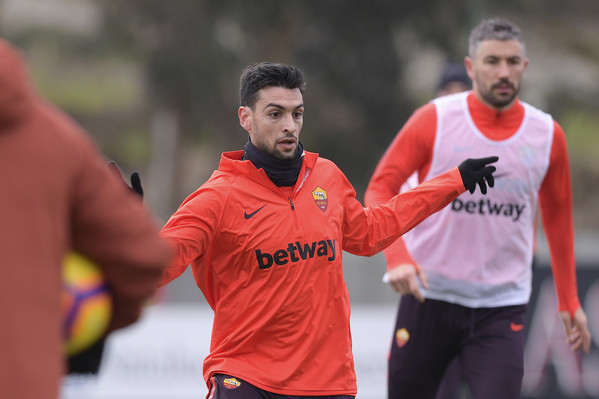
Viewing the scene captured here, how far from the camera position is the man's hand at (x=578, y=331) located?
19.1 feet

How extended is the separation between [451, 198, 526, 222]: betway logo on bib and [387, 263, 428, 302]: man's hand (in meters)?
0.63

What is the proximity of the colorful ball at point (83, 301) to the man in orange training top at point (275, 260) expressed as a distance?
1.42m

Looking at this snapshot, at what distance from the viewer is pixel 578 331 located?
588 cm

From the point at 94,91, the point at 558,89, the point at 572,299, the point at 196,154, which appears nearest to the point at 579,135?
the point at 558,89

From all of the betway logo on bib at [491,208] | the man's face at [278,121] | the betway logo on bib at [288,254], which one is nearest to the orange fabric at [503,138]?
the betway logo on bib at [491,208]

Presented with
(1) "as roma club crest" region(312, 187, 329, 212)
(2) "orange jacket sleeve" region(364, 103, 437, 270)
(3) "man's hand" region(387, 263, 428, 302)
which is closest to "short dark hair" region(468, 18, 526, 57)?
(2) "orange jacket sleeve" region(364, 103, 437, 270)

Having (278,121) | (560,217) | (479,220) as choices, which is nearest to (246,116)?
(278,121)

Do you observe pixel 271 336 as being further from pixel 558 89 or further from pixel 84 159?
pixel 558 89

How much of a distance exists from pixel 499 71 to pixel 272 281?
2091 mm

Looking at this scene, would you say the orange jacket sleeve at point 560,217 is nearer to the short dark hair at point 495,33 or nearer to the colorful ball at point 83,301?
the short dark hair at point 495,33

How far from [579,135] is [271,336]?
88.6 ft

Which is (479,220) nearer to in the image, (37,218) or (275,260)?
(275,260)

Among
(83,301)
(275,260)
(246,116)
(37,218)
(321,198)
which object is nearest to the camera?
(37,218)

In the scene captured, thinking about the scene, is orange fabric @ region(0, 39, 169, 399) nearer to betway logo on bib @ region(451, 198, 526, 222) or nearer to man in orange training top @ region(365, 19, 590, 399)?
man in orange training top @ region(365, 19, 590, 399)
